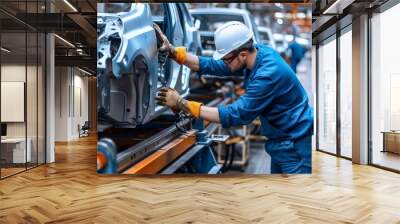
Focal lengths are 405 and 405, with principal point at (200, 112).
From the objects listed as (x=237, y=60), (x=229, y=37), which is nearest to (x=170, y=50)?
(x=229, y=37)

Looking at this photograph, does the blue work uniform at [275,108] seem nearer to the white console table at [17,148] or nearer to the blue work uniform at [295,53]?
the blue work uniform at [295,53]

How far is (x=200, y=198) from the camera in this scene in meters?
4.50

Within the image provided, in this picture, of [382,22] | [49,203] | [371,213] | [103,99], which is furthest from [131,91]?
[382,22]

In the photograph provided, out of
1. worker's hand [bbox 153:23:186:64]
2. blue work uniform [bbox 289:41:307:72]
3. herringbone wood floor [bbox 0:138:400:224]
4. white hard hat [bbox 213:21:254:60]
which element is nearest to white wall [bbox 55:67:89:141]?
herringbone wood floor [bbox 0:138:400:224]

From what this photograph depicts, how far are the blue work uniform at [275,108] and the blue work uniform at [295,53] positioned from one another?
13 centimetres

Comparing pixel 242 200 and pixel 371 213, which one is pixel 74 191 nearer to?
pixel 242 200

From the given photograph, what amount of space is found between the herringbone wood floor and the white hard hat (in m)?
1.76

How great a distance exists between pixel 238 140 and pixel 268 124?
0.44 meters

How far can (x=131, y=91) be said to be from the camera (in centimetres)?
524

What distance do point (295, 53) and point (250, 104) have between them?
944 mm

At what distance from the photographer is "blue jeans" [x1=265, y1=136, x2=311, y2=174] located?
17.5ft

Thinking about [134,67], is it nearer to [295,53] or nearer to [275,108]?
[275,108]

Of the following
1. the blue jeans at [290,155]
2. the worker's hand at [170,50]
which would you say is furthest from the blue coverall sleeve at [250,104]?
the worker's hand at [170,50]

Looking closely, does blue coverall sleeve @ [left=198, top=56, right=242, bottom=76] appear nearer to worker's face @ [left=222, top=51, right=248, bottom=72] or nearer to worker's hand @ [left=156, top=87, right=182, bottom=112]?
worker's face @ [left=222, top=51, right=248, bottom=72]
